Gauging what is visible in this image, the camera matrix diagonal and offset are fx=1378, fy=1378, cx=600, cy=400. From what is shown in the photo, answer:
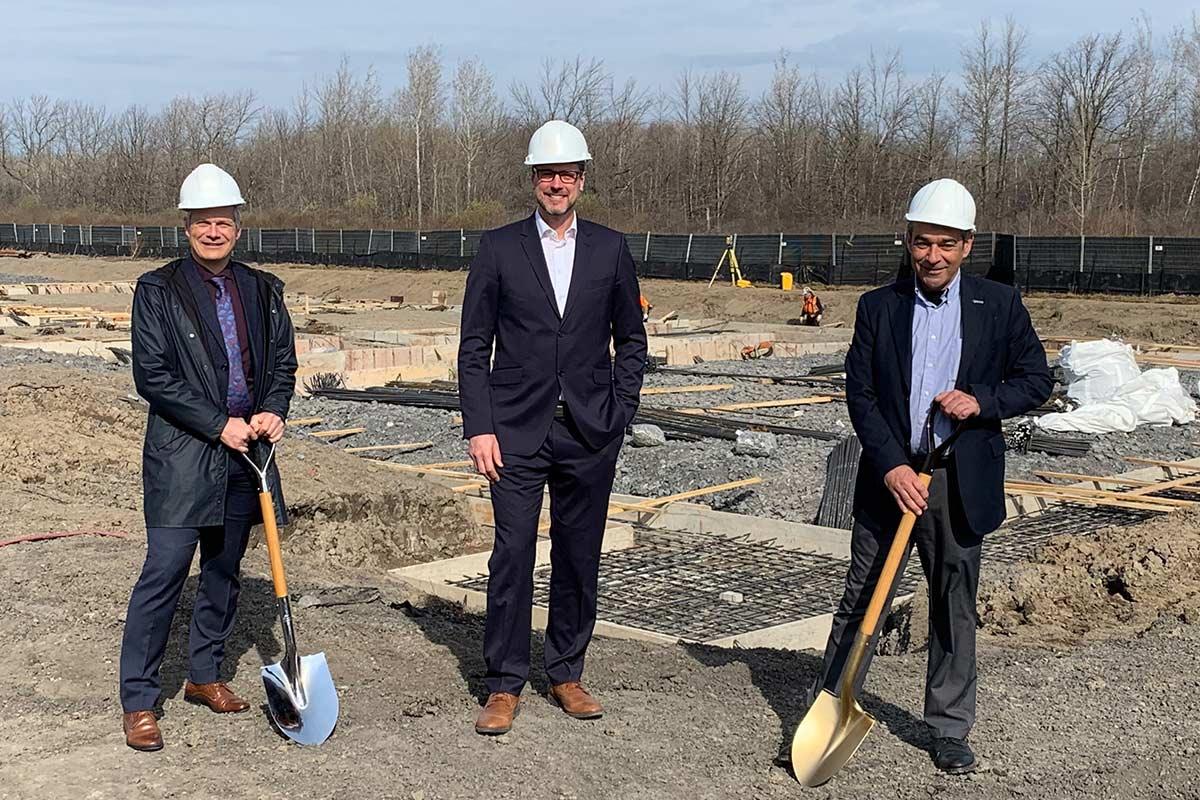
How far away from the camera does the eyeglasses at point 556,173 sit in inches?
166

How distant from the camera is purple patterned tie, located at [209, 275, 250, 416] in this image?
417 centimetres

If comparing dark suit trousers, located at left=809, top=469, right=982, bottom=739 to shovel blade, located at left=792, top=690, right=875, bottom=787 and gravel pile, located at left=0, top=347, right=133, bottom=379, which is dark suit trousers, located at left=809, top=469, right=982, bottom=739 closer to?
shovel blade, located at left=792, top=690, right=875, bottom=787

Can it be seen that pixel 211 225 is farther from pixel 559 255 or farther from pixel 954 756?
pixel 954 756

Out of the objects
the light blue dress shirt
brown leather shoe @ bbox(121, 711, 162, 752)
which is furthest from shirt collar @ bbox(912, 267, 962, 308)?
brown leather shoe @ bbox(121, 711, 162, 752)

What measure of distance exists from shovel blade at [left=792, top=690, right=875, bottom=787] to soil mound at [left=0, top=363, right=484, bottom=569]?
4385mm

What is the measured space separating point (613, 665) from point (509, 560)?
1024 mm

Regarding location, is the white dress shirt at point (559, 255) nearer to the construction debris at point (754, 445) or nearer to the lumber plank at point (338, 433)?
the construction debris at point (754, 445)

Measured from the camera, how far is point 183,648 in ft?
16.5

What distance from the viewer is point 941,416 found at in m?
4.02

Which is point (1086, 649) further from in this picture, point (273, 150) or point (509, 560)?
point (273, 150)

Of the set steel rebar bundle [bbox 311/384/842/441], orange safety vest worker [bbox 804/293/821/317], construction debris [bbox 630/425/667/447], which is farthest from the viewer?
orange safety vest worker [bbox 804/293/821/317]

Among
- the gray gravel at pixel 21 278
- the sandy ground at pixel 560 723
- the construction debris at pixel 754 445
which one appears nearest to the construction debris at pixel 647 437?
the construction debris at pixel 754 445

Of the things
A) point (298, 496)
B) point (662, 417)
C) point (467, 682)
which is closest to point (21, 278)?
point (662, 417)

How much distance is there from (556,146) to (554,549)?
1297mm
